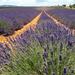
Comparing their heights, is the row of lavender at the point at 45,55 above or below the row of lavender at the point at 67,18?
above

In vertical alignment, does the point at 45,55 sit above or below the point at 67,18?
above

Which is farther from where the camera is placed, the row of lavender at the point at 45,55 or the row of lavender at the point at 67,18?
the row of lavender at the point at 67,18

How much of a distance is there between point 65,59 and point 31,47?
27.3 inches

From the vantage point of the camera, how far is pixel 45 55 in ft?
11.5

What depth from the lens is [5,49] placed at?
164 inches

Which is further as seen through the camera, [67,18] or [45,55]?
[67,18]

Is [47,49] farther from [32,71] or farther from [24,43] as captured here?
[24,43]

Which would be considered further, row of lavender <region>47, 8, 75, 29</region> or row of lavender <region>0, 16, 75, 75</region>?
row of lavender <region>47, 8, 75, 29</region>

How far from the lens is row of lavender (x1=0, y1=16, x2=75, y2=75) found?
359 cm

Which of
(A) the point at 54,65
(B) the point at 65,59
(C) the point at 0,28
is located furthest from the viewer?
(C) the point at 0,28

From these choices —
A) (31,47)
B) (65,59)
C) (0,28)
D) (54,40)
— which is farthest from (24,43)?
(0,28)

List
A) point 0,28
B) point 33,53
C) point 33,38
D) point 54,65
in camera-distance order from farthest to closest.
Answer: point 0,28 → point 33,38 → point 33,53 → point 54,65

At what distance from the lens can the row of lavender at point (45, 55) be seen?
359 centimetres

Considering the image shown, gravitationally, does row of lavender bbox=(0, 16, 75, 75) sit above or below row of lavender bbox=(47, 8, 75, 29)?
above
